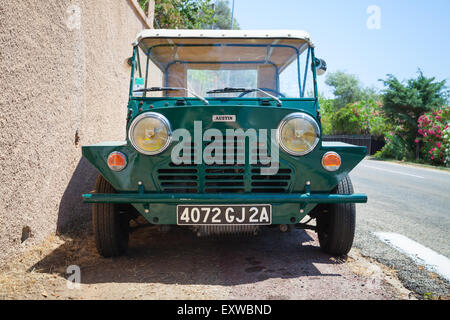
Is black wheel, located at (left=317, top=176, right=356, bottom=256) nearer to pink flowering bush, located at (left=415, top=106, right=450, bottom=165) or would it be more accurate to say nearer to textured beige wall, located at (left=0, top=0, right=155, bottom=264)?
textured beige wall, located at (left=0, top=0, right=155, bottom=264)

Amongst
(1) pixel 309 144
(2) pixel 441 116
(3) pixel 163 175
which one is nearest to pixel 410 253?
(1) pixel 309 144

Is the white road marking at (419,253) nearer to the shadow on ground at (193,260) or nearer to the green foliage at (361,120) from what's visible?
the shadow on ground at (193,260)

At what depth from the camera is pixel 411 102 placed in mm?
20875

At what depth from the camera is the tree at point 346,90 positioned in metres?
50.6

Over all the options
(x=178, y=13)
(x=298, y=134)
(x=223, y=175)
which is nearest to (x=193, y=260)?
(x=223, y=175)

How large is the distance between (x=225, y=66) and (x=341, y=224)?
213 centimetres

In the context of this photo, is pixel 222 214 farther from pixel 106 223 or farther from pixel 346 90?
pixel 346 90

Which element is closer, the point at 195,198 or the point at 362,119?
the point at 195,198

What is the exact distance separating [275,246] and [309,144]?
128 cm

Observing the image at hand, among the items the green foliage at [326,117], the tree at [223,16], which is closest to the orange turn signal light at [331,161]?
the green foliage at [326,117]

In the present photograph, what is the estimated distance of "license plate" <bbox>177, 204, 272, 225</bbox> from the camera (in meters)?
2.84

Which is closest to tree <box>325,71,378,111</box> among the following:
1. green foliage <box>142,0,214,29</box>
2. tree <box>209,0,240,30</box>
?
tree <box>209,0,240,30</box>

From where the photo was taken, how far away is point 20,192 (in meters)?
2.97

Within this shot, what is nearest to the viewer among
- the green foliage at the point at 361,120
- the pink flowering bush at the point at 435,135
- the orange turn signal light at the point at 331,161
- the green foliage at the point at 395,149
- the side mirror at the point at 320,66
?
the orange turn signal light at the point at 331,161
